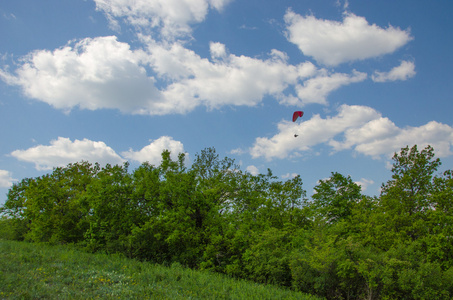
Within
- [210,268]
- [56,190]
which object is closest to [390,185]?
[210,268]

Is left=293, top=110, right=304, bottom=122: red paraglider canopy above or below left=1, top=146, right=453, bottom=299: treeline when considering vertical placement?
above

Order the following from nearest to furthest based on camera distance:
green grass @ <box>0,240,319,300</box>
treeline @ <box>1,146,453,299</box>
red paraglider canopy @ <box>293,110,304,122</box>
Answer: green grass @ <box>0,240,319,300</box>
treeline @ <box>1,146,453,299</box>
red paraglider canopy @ <box>293,110,304,122</box>

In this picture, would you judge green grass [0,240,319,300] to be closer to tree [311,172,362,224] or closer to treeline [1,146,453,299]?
treeline [1,146,453,299]

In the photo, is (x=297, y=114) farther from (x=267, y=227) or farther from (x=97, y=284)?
(x=97, y=284)

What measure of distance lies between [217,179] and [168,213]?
573cm

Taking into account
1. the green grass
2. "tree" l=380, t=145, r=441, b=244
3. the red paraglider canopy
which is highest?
the red paraglider canopy

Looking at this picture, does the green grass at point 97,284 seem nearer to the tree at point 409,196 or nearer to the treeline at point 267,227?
the treeline at point 267,227

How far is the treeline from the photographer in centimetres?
1516

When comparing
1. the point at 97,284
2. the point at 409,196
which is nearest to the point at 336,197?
the point at 409,196

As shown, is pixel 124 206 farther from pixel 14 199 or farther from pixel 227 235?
pixel 14 199

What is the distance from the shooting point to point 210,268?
21.3 metres

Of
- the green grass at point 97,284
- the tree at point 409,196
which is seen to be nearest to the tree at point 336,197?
the tree at point 409,196

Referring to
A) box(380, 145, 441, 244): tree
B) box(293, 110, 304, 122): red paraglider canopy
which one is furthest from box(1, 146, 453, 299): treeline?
box(293, 110, 304, 122): red paraglider canopy

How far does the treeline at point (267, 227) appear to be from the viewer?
15159 mm
